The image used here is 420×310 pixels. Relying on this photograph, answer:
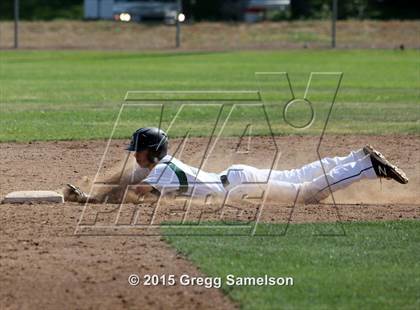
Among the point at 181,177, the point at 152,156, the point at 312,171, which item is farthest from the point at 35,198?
the point at 312,171

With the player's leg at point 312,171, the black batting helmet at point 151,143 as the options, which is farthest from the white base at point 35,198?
the player's leg at point 312,171

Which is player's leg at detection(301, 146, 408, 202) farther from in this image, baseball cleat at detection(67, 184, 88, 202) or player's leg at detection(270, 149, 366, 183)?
baseball cleat at detection(67, 184, 88, 202)

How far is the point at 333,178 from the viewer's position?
11.0 meters

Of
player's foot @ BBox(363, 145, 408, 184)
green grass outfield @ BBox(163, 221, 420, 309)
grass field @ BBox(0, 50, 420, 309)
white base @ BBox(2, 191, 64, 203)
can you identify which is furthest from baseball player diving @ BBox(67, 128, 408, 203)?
green grass outfield @ BBox(163, 221, 420, 309)

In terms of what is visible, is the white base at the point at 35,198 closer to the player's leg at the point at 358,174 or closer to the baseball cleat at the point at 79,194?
the baseball cleat at the point at 79,194

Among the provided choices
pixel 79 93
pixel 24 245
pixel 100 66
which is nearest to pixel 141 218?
pixel 24 245

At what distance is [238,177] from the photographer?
11023 millimetres

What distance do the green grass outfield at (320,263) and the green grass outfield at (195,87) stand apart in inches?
320

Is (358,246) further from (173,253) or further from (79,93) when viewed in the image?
(79,93)

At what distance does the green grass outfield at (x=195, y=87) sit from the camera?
18.6 m

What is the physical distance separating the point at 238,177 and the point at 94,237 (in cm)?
246

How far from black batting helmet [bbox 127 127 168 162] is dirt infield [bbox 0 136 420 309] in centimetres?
84

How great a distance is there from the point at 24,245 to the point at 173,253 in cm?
119

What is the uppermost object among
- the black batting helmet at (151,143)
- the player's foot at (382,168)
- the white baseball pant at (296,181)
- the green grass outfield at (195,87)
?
the black batting helmet at (151,143)
